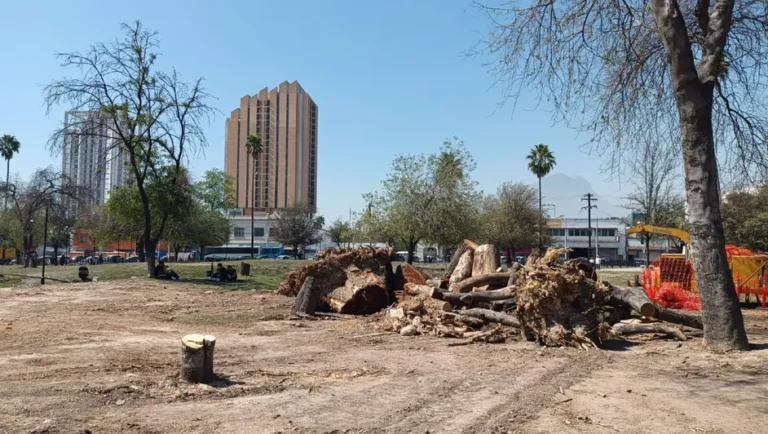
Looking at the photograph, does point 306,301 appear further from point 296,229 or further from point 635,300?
point 296,229

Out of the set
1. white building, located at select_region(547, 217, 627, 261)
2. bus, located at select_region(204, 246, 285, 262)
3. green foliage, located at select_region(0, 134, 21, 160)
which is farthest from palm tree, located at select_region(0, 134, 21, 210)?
white building, located at select_region(547, 217, 627, 261)

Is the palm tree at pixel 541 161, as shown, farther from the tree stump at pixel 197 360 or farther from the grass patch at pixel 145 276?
the tree stump at pixel 197 360

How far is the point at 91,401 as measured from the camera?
6270 mm

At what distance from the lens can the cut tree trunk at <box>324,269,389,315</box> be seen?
619 inches

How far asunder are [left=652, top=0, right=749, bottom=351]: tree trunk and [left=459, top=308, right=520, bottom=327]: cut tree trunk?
335 cm

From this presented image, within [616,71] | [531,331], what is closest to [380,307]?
[531,331]

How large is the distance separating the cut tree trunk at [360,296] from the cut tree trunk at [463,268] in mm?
2486

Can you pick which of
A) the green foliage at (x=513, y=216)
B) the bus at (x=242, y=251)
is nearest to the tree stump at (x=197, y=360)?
the green foliage at (x=513, y=216)

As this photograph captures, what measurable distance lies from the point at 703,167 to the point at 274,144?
134352 millimetres

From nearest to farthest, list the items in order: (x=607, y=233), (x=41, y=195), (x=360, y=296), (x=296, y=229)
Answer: (x=360, y=296) < (x=41, y=195) < (x=296, y=229) < (x=607, y=233)

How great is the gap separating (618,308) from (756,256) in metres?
9.27

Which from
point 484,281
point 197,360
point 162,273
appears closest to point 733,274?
point 484,281

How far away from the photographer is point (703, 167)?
32.2ft

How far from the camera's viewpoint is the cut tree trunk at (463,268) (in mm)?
17594
